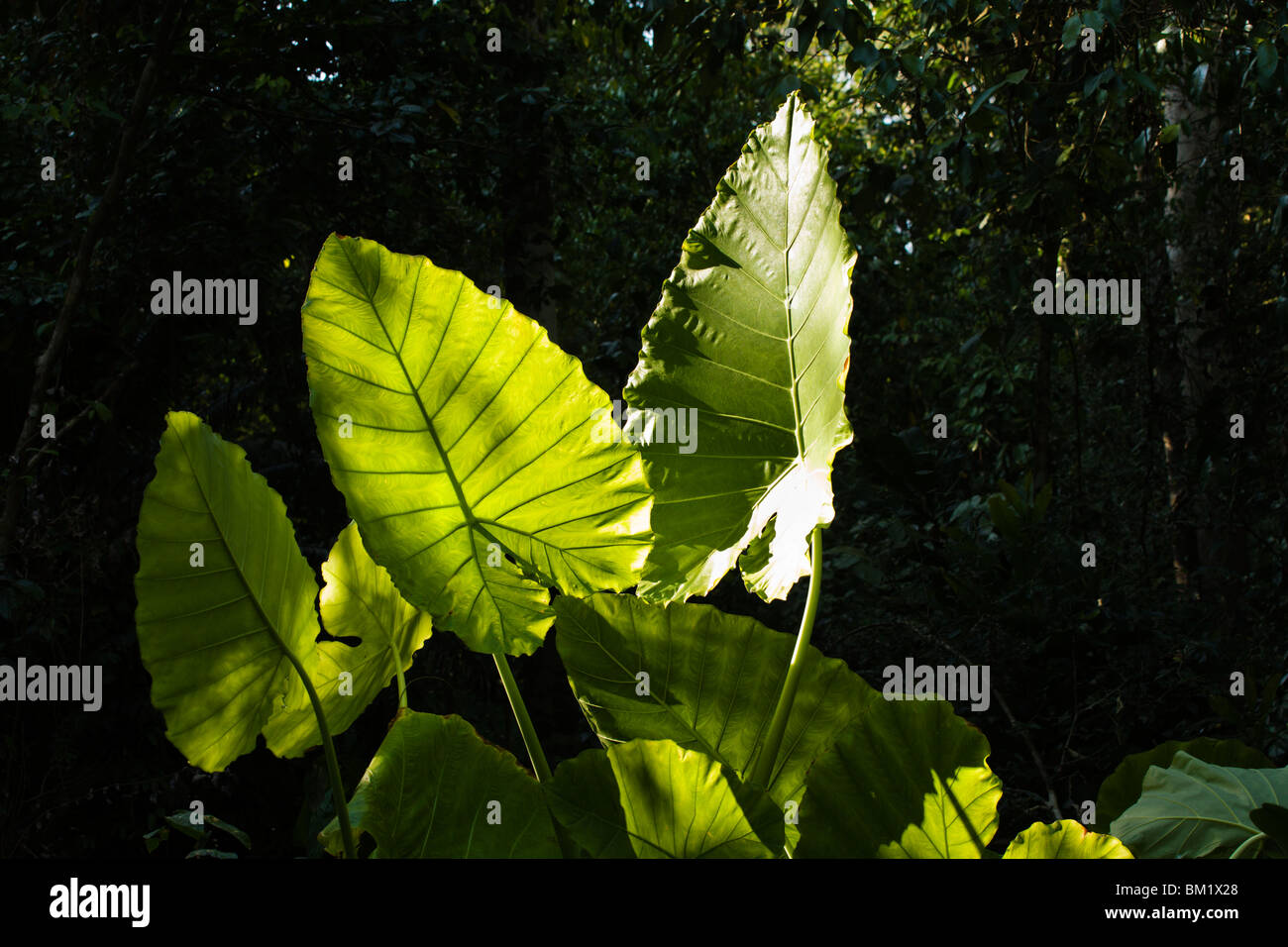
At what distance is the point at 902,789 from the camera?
0.49 m

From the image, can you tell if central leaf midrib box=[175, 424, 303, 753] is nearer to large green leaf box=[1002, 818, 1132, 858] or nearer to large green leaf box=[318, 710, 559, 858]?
large green leaf box=[318, 710, 559, 858]

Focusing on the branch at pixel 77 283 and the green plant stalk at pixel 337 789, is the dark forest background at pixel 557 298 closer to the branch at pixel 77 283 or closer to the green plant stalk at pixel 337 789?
the branch at pixel 77 283

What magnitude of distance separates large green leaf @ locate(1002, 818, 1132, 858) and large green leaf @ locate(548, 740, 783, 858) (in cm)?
12

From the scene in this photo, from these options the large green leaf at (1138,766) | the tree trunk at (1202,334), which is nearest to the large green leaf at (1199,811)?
the large green leaf at (1138,766)

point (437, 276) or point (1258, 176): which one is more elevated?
point (1258, 176)

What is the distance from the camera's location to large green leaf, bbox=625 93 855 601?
1.74 feet

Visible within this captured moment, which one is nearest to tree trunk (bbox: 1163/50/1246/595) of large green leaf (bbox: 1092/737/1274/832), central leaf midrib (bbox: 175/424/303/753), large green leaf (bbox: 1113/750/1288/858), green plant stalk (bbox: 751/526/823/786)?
large green leaf (bbox: 1092/737/1274/832)

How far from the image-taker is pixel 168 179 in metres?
3.11

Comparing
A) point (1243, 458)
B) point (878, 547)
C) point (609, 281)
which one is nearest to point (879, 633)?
point (878, 547)

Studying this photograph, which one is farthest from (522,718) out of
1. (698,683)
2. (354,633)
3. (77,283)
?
(77,283)

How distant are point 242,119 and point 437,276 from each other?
3.29 meters

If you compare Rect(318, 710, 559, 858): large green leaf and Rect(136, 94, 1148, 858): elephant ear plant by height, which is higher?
Rect(136, 94, 1148, 858): elephant ear plant

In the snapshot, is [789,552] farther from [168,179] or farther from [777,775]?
[168,179]
